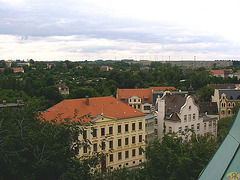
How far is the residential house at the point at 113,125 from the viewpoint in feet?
106

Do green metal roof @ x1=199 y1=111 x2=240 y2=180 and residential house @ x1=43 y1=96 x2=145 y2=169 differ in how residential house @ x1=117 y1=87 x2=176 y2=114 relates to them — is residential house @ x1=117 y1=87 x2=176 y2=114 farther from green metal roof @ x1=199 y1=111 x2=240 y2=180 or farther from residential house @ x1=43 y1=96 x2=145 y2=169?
green metal roof @ x1=199 y1=111 x2=240 y2=180

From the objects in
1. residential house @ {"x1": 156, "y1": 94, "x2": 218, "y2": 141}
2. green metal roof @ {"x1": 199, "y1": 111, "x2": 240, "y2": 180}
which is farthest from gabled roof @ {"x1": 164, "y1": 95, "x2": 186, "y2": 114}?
green metal roof @ {"x1": 199, "y1": 111, "x2": 240, "y2": 180}

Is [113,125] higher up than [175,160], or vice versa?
[175,160]

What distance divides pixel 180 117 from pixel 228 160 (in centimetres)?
3310

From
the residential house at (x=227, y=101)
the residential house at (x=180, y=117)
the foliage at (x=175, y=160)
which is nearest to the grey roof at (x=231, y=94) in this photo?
the residential house at (x=227, y=101)

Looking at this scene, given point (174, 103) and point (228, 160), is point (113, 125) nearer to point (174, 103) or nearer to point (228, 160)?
point (174, 103)

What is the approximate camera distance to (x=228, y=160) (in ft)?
17.6

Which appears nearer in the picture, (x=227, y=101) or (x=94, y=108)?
(x=94, y=108)

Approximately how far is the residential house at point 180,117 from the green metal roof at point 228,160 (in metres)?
31.8

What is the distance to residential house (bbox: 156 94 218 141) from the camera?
1486 inches

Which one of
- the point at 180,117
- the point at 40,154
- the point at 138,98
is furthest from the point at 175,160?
the point at 138,98

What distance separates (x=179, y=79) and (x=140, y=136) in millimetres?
97831

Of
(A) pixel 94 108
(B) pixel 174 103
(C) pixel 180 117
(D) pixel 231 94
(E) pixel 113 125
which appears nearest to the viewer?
(E) pixel 113 125

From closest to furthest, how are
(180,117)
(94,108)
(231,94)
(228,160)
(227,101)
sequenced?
(228,160)
(94,108)
(180,117)
(227,101)
(231,94)
